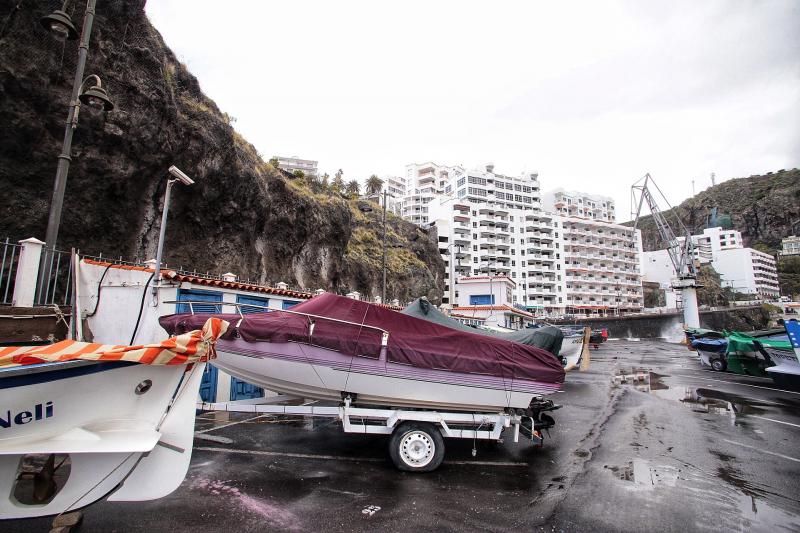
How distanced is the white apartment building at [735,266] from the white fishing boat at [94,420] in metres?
119

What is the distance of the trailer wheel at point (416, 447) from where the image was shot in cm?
574

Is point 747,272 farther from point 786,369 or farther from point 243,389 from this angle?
point 243,389

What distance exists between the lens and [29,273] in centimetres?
736

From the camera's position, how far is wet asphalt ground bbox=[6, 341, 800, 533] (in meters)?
4.21

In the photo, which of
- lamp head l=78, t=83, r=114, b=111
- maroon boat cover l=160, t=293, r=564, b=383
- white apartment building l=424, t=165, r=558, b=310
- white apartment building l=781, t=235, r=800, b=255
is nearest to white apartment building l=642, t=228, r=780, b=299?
white apartment building l=781, t=235, r=800, b=255

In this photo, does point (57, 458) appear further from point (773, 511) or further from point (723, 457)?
point (723, 457)

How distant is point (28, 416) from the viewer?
3188mm

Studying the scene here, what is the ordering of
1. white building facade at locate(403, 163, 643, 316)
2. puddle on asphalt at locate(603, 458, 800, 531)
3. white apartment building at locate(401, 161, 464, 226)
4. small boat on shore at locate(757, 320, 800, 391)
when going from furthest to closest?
1. white apartment building at locate(401, 161, 464, 226)
2. white building facade at locate(403, 163, 643, 316)
3. small boat on shore at locate(757, 320, 800, 391)
4. puddle on asphalt at locate(603, 458, 800, 531)

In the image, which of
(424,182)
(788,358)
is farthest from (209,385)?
(424,182)

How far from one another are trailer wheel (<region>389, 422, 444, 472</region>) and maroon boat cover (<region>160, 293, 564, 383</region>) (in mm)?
988

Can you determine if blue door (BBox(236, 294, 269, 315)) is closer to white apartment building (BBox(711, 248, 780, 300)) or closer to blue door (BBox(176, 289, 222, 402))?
blue door (BBox(176, 289, 222, 402))

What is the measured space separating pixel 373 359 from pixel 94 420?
328 centimetres

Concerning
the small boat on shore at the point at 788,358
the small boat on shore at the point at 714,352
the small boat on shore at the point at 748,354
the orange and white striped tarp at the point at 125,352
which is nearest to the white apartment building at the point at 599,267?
the small boat on shore at the point at 714,352

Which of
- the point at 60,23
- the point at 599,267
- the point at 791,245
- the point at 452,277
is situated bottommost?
the point at 60,23
